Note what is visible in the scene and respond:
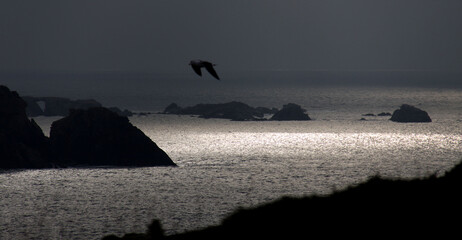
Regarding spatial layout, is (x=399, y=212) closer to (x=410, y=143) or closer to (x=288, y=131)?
(x=410, y=143)

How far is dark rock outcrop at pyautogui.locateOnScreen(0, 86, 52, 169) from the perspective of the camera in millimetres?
88750

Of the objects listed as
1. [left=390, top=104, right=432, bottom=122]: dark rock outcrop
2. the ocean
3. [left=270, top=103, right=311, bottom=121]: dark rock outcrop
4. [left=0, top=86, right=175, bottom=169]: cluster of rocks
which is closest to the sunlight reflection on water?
the ocean

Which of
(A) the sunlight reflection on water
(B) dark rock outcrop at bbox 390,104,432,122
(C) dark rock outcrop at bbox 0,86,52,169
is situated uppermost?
(B) dark rock outcrop at bbox 390,104,432,122

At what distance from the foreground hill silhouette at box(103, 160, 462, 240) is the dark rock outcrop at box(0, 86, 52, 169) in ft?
252

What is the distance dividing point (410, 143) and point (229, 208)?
7845 cm

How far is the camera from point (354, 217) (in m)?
16.3

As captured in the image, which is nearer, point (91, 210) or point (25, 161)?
point (91, 210)

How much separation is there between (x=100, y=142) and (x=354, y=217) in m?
83.8

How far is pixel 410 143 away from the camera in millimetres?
132625

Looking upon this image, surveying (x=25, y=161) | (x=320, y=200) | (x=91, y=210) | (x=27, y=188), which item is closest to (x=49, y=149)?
(x=25, y=161)

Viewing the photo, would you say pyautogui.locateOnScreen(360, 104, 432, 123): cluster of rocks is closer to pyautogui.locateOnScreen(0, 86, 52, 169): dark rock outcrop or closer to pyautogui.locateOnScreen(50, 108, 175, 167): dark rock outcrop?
pyautogui.locateOnScreen(50, 108, 175, 167): dark rock outcrop

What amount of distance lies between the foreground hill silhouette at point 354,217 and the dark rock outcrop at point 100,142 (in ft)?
258

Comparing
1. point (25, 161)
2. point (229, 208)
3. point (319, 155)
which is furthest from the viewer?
point (319, 155)

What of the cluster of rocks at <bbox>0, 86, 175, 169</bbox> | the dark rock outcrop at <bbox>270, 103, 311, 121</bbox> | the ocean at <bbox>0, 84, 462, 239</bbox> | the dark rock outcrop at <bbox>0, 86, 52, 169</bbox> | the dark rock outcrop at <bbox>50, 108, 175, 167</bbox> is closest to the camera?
the ocean at <bbox>0, 84, 462, 239</bbox>
